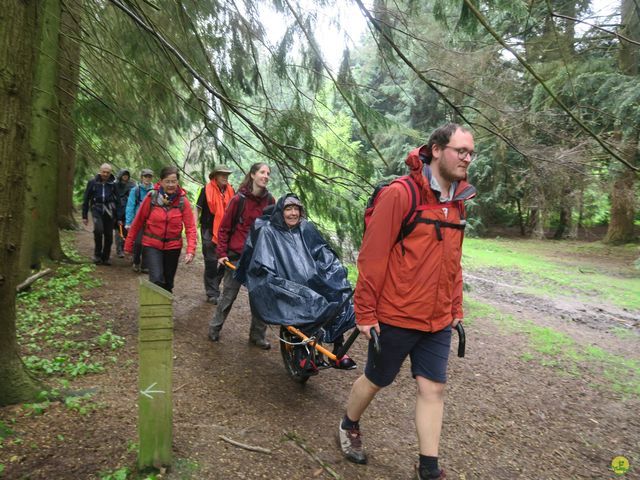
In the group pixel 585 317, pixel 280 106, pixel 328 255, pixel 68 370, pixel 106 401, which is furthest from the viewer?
pixel 585 317

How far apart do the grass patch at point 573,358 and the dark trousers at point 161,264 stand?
4746 mm

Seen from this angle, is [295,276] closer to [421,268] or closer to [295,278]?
[295,278]

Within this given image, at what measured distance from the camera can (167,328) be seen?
2.52 m

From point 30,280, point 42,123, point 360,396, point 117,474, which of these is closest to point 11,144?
point 117,474

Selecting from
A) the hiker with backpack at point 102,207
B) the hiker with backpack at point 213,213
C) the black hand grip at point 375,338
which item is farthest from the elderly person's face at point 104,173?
the black hand grip at point 375,338

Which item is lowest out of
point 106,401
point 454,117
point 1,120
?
point 106,401

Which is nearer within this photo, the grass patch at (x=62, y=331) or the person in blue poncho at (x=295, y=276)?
the person in blue poncho at (x=295, y=276)

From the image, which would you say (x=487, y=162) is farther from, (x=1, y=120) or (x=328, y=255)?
(x=1, y=120)

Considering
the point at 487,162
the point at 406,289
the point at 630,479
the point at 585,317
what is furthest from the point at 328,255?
the point at 487,162

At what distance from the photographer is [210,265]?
23.3ft

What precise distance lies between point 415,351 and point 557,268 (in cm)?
1330

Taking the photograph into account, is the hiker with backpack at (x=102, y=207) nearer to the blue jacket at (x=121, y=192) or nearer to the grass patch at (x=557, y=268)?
the blue jacket at (x=121, y=192)

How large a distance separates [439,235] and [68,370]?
3.34 m

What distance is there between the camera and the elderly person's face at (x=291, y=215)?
173 inches
